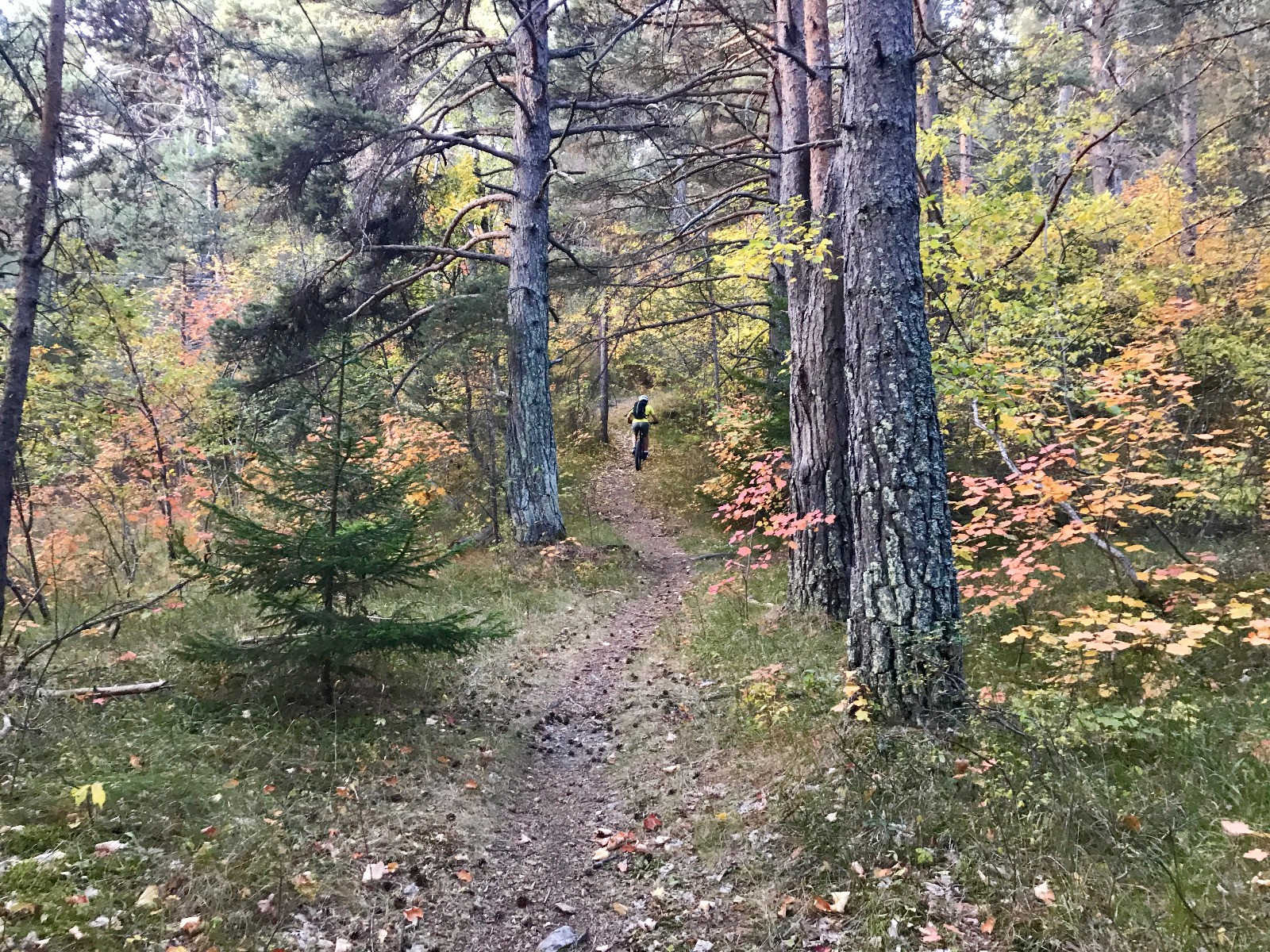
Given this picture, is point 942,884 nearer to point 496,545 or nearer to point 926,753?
point 926,753

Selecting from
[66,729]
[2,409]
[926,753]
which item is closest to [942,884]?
[926,753]

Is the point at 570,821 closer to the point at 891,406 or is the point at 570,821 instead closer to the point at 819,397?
the point at 891,406

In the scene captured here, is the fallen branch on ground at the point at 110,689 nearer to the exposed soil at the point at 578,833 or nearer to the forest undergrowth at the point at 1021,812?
the exposed soil at the point at 578,833

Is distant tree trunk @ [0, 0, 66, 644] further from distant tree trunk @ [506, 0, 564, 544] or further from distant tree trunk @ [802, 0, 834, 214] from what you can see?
distant tree trunk @ [802, 0, 834, 214]

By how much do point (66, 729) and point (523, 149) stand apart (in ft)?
34.1

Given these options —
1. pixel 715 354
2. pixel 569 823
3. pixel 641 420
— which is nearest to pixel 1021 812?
pixel 569 823

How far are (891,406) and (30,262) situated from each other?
6.81 meters

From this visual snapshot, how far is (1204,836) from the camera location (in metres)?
3.04

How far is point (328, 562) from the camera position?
194 inches

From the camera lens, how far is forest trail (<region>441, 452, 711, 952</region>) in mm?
3596

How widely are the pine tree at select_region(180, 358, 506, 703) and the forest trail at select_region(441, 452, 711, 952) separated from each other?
1270mm

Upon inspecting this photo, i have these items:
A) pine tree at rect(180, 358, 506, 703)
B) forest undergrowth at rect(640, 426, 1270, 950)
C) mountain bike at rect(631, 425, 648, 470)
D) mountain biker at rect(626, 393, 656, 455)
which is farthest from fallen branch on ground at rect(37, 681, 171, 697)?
mountain bike at rect(631, 425, 648, 470)

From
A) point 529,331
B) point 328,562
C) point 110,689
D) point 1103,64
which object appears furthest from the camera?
point 1103,64

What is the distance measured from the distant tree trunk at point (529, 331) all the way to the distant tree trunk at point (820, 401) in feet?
17.0
